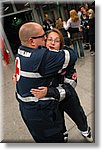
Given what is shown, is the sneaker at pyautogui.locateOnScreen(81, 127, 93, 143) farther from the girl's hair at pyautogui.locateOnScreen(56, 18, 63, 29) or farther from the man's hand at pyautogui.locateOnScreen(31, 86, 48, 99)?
the girl's hair at pyautogui.locateOnScreen(56, 18, 63, 29)

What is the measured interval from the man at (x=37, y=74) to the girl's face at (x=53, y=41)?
12 cm

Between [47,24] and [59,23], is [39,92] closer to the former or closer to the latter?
[47,24]

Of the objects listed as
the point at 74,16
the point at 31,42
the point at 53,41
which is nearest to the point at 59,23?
the point at 74,16

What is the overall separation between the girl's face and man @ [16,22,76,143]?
0.38 feet

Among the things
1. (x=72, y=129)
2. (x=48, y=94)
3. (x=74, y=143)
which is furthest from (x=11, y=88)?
(x=48, y=94)

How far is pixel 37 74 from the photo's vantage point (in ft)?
3.27

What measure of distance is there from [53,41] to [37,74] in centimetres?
25

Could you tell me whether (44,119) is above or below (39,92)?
below

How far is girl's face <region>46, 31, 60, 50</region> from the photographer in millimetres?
1148

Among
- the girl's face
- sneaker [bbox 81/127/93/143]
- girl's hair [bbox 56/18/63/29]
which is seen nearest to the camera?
the girl's face

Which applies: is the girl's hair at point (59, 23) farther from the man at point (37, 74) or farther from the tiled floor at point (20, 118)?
the man at point (37, 74)

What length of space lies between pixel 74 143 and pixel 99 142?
0.15 m

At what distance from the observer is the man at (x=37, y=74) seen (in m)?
0.98

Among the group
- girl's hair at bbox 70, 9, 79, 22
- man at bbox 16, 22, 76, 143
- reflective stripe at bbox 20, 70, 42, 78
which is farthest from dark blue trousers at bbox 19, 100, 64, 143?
girl's hair at bbox 70, 9, 79, 22
